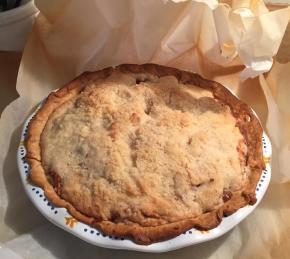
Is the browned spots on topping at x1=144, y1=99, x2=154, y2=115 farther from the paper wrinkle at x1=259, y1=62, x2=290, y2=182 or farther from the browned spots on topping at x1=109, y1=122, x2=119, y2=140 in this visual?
the paper wrinkle at x1=259, y1=62, x2=290, y2=182

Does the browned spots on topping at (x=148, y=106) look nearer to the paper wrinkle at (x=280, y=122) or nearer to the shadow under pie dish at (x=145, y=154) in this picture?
the shadow under pie dish at (x=145, y=154)

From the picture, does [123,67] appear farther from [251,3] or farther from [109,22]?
[251,3]

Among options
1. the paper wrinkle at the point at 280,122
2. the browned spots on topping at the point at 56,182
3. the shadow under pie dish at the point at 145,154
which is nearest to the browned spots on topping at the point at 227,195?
the shadow under pie dish at the point at 145,154

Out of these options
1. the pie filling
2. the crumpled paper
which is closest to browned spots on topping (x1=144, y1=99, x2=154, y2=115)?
the pie filling

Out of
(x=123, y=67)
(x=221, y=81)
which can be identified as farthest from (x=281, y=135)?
(x=123, y=67)

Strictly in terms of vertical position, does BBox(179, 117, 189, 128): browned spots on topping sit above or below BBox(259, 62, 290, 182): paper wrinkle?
above

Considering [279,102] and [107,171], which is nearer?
[107,171]
